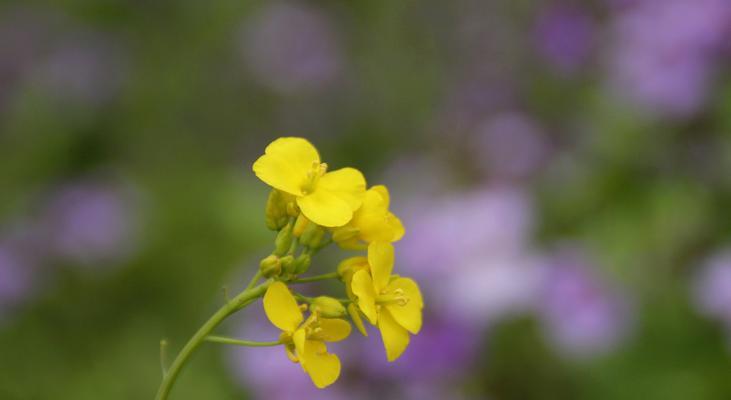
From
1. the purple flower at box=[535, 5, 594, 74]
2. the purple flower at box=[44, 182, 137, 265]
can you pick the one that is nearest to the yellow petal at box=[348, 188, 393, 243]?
the purple flower at box=[44, 182, 137, 265]

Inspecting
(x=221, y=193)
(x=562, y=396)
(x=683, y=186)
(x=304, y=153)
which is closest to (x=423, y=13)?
(x=221, y=193)

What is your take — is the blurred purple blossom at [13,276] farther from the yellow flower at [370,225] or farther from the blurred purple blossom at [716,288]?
the yellow flower at [370,225]

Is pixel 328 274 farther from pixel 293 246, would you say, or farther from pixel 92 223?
pixel 92 223

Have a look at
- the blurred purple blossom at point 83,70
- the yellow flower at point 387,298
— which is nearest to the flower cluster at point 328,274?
the yellow flower at point 387,298

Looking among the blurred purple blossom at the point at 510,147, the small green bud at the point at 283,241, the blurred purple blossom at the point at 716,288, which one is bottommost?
the small green bud at the point at 283,241

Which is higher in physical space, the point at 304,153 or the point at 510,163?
the point at 510,163

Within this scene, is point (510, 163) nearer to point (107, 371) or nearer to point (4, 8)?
point (107, 371)

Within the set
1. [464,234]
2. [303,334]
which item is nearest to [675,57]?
[464,234]
